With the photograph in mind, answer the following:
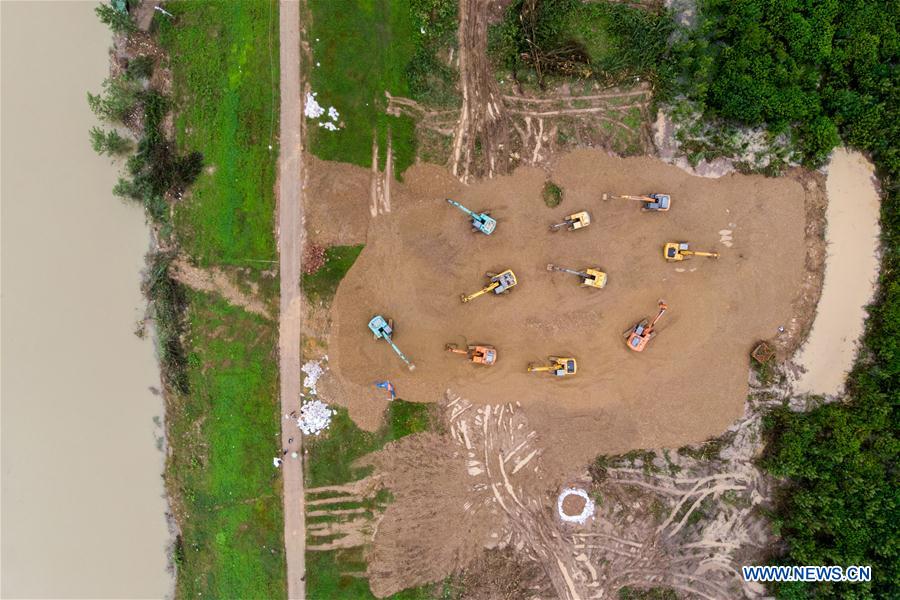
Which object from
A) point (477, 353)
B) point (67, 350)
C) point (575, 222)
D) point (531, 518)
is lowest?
point (531, 518)

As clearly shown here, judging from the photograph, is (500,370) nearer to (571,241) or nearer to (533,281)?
(533,281)

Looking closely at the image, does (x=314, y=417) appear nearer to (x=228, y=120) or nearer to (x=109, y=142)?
(x=228, y=120)

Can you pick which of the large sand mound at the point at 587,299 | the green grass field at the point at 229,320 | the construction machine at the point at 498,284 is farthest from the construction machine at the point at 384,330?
the green grass field at the point at 229,320

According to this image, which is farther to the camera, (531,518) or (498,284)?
(531,518)

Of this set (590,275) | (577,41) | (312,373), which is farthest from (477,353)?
(577,41)

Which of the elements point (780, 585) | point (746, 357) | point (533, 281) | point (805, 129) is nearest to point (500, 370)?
point (533, 281)

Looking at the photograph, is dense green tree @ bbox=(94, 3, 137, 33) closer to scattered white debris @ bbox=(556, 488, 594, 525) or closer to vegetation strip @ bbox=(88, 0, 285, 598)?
vegetation strip @ bbox=(88, 0, 285, 598)
